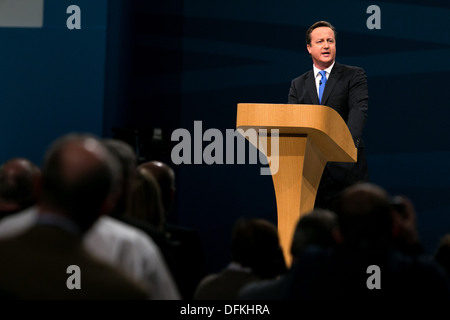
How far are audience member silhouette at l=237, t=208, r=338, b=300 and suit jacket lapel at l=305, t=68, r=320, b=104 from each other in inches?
69.5

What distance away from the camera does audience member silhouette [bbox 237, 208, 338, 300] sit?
5.41 ft

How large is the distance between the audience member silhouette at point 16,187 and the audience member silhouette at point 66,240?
995 mm

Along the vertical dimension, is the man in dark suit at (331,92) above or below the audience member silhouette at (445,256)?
above

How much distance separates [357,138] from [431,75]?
6.94 ft

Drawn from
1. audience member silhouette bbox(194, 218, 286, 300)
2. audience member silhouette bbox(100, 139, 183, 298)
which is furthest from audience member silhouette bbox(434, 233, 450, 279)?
audience member silhouette bbox(100, 139, 183, 298)

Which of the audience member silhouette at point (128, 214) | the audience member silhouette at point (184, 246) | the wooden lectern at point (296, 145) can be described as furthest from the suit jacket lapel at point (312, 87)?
the audience member silhouette at point (128, 214)

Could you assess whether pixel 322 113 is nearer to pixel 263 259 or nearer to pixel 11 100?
pixel 263 259

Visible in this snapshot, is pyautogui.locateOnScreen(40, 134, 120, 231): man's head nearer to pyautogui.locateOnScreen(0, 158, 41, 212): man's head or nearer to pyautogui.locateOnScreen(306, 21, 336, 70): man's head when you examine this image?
pyautogui.locateOnScreen(0, 158, 41, 212): man's head

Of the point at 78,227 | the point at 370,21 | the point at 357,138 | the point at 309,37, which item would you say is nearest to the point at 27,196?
the point at 78,227

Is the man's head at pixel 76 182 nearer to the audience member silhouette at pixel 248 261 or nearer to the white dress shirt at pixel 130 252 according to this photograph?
the white dress shirt at pixel 130 252

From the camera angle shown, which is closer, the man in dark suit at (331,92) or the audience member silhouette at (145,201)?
the audience member silhouette at (145,201)

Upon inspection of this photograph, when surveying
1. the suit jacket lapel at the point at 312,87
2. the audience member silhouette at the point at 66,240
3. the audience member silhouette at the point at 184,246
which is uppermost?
the suit jacket lapel at the point at 312,87

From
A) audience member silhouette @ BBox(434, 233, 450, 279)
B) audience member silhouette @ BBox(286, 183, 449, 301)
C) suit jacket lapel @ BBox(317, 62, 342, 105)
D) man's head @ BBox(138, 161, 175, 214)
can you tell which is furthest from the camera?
suit jacket lapel @ BBox(317, 62, 342, 105)

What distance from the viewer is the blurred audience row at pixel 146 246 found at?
1.07 meters
